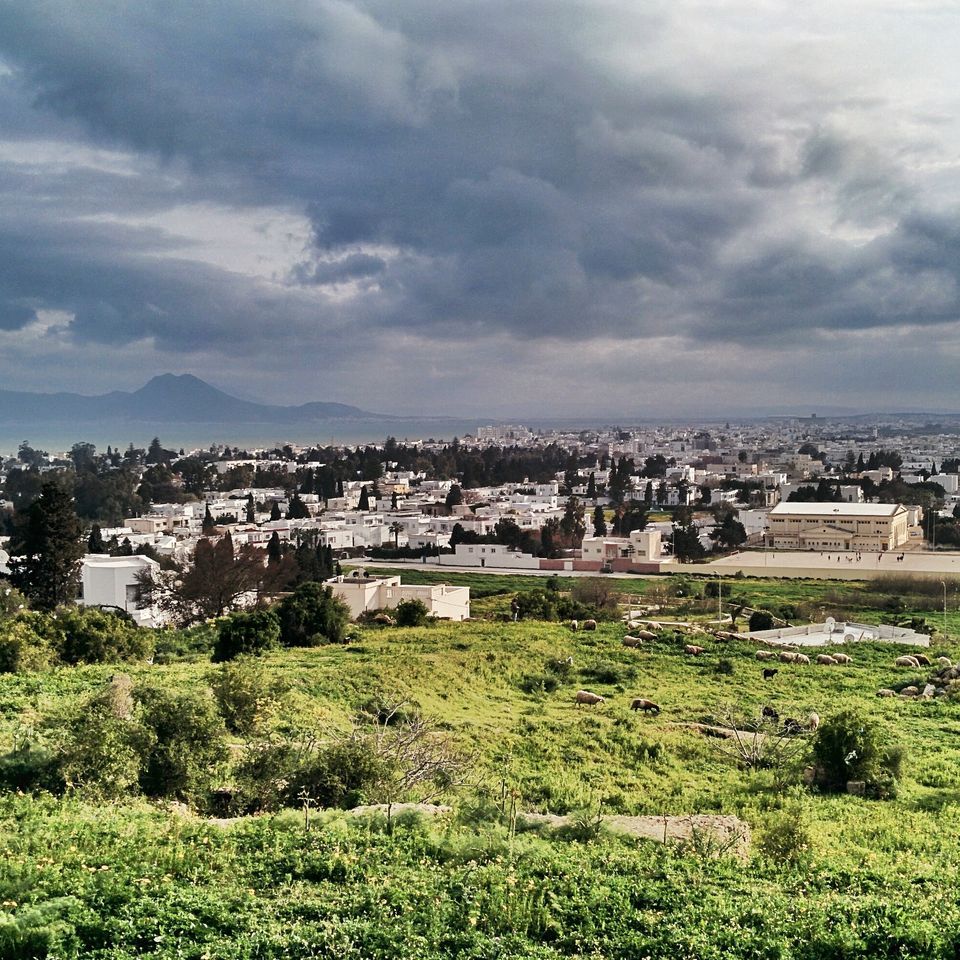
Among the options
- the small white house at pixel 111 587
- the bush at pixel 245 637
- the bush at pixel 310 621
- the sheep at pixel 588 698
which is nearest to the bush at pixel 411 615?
the bush at pixel 310 621

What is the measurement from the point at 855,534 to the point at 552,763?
42902 mm

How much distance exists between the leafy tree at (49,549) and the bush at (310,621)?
9.35 meters

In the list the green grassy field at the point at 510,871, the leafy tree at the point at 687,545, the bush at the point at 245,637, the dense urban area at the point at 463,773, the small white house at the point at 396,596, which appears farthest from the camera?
the leafy tree at the point at 687,545

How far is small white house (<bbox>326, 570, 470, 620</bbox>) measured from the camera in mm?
25438

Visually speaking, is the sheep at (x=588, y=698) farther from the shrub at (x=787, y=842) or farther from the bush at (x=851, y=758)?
the shrub at (x=787, y=842)

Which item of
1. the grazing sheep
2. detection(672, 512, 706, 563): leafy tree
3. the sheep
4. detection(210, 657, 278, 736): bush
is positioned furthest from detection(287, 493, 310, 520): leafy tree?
detection(210, 657, 278, 736): bush

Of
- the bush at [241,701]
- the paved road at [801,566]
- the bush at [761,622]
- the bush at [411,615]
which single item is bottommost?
the paved road at [801,566]

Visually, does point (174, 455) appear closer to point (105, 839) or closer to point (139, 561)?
point (139, 561)

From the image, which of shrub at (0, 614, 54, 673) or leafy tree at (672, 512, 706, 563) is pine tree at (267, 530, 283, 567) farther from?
leafy tree at (672, 512, 706, 563)

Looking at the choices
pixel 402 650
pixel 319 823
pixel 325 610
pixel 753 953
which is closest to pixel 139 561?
pixel 325 610

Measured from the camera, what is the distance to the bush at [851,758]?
855cm

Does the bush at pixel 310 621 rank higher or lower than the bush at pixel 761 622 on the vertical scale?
higher

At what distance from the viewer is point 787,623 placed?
2400 centimetres

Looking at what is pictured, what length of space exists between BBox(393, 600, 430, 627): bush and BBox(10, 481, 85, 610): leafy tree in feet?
33.8
